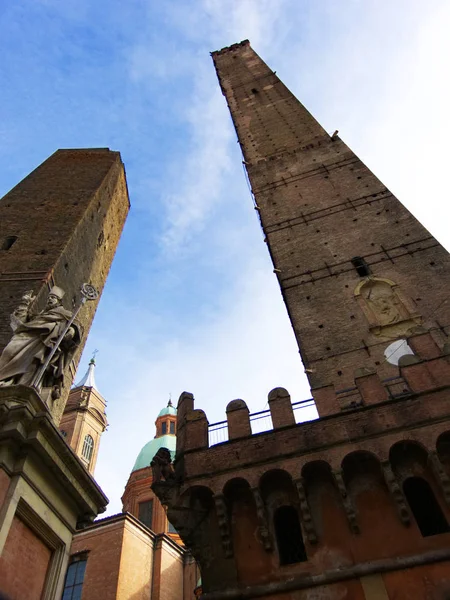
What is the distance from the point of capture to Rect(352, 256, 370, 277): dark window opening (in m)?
13.3

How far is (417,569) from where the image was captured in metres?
6.62

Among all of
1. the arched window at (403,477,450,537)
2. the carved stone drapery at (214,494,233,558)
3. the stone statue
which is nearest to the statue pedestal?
the stone statue

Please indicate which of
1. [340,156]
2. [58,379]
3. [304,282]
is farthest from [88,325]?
[340,156]

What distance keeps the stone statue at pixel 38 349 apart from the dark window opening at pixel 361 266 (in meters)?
8.38

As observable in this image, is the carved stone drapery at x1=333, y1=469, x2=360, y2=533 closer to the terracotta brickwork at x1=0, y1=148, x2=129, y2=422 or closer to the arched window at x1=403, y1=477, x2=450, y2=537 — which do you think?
the arched window at x1=403, y1=477, x2=450, y2=537

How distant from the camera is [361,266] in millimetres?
13500

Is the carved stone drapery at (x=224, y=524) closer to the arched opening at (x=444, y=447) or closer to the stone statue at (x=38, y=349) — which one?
the stone statue at (x=38, y=349)

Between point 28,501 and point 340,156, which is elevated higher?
point 340,156

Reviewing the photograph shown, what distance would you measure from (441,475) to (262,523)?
2.64 meters

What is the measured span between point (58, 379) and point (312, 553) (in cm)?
430

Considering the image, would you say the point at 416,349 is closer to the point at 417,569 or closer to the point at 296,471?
the point at 296,471

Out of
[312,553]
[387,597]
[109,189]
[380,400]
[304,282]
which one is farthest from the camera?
[109,189]

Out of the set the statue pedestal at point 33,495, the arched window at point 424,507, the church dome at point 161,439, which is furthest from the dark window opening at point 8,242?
the church dome at point 161,439

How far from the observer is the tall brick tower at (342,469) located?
7.00 metres
